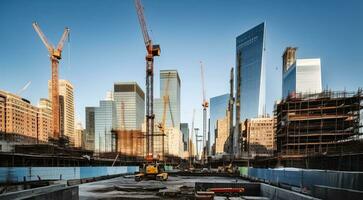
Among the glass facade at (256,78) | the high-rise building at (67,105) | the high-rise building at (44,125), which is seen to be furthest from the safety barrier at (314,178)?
the glass facade at (256,78)

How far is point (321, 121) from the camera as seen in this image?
59.2 meters

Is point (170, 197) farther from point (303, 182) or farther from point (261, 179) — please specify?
point (261, 179)

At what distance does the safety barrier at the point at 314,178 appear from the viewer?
30.8ft

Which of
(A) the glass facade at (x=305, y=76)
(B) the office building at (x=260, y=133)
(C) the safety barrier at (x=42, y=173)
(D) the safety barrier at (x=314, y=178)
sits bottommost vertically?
(B) the office building at (x=260, y=133)

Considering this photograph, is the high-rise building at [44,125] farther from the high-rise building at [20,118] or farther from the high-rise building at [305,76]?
the high-rise building at [305,76]

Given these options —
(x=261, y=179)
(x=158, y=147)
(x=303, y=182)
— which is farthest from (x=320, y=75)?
(x=303, y=182)

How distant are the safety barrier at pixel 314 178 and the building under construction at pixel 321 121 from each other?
1584 inches

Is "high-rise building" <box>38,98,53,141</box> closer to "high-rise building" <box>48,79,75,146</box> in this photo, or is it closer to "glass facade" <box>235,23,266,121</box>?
"high-rise building" <box>48,79,75,146</box>

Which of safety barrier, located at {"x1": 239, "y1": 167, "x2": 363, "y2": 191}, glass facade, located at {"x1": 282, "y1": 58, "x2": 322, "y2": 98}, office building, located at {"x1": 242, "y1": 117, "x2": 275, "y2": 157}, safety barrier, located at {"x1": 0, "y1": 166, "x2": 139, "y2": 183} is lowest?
office building, located at {"x1": 242, "y1": 117, "x2": 275, "y2": 157}

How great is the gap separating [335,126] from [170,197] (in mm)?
55185

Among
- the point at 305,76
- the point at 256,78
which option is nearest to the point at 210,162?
the point at 305,76

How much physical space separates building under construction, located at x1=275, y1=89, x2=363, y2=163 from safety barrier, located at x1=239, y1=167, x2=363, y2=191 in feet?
132

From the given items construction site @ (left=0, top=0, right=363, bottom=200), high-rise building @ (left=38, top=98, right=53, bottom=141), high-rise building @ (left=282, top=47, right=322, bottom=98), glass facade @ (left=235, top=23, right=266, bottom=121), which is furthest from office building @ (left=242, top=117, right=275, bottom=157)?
high-rise building @ (left=38, top=98, right=53, bottom=141)

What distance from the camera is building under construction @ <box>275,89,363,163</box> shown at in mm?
58438
